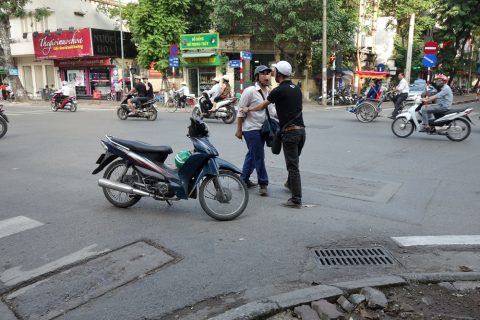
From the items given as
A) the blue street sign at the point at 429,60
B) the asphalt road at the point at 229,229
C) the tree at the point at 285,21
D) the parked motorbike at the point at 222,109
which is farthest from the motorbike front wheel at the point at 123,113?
the blue street sign at the point at 429,60

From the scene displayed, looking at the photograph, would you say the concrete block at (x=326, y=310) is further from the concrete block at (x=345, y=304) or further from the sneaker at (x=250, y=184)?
the sneaker at (x=250, y=184)

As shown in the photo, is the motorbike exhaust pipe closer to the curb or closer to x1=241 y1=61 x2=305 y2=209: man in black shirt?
x1=241 y1=61 x2=305 y2=209: man in black shirt

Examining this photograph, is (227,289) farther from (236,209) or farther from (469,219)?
(469,219)

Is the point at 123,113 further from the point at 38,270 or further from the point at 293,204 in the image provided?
the point at 38,270

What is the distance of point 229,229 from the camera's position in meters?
4.89

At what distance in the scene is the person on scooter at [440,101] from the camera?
36.5 ft

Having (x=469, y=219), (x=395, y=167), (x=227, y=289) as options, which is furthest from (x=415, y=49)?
(x=227, y=289)

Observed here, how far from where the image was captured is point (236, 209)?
525 centimetres

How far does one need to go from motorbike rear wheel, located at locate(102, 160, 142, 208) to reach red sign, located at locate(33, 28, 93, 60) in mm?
27634

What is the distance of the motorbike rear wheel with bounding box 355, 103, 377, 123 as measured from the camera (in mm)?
15477

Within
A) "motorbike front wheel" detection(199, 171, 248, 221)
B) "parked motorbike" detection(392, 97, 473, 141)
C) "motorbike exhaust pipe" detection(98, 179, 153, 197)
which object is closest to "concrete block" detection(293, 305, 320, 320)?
A: "motorbike front wheel" detection(199, 171, 248, 221)

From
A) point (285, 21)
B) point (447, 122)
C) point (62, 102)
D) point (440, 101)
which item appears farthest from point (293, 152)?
point (285, 21)

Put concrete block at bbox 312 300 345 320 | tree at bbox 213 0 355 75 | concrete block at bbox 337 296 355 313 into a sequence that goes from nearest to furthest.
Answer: concrete block at bbox 312 300 345 320 → concrete block at bbox 337 296 355 313 → tree at bbox 213 0 355 75

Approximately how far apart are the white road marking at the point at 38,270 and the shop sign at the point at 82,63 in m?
30.2
